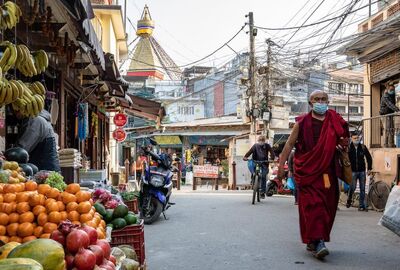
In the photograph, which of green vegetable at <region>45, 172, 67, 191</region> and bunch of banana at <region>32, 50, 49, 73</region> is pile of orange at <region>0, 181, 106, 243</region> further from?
bunch of banana at <region>32, 50, 49, 73</region>

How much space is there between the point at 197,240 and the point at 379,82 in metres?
11.1

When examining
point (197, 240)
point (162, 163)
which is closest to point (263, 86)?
point (162, 163)

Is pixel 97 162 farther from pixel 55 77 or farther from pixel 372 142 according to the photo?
pixel 372 142

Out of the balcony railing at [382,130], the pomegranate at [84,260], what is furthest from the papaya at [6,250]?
the balcony railing at [382,130]

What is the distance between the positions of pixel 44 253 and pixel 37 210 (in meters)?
1.22

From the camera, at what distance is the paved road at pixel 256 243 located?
5.65 meters

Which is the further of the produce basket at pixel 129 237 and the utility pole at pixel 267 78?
the utility pole at pixel 267 78

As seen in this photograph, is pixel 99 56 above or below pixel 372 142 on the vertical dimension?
above

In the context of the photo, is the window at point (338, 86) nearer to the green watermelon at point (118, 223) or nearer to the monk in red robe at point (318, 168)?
the monk in red robe at point (318, 168)

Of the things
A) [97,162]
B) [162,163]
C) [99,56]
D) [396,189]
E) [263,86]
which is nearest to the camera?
[396,189]

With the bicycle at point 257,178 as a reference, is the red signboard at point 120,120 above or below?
above

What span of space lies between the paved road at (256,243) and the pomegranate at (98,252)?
2.73 metres

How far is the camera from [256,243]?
271 inches

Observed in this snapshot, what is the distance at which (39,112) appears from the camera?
5.88 m
